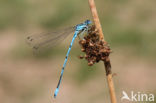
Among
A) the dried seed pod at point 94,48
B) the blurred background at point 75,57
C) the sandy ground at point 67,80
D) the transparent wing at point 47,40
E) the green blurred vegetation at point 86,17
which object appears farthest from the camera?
the green blurred vegetation at point 86,17

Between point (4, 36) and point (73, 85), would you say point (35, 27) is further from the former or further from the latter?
point (73, 85)

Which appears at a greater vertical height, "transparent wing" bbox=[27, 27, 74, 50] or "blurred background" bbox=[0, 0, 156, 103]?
"transparent wing" bbox=[27, 27, 74, 50]

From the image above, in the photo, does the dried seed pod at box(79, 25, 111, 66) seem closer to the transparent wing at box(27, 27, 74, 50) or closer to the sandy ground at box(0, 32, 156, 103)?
the transparent wing at box(27, 27, 74, 50)

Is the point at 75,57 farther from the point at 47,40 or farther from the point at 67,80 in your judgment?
the point at 47,40

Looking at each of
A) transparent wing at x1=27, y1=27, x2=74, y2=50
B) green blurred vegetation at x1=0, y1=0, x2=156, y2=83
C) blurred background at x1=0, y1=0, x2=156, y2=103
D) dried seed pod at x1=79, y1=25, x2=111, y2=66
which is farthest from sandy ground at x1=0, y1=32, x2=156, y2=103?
dried seed pod at x1=79, y1=25, x2=111, y2=66

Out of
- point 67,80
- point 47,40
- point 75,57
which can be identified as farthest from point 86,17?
point 47,40

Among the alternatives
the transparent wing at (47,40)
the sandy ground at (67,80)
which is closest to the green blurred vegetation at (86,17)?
the sandy ground at (67,80)

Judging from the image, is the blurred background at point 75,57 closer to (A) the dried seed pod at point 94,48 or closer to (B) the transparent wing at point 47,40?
(B) the transparent wing at point 47,40

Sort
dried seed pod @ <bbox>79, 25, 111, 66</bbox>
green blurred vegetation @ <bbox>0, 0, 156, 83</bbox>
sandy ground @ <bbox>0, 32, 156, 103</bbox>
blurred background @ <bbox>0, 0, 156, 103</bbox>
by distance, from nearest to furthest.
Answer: dried seed pod @ <bbox>79, 25, 111, 66</bbox>
sandy ground @ <bbox>0, 32, 156, 103</bbox>
blurred background @ <bbox>0, 0, 156, 103</bbox>
green blurred vegetation @ <bbox>0, 0, 156, 83</bbox>
